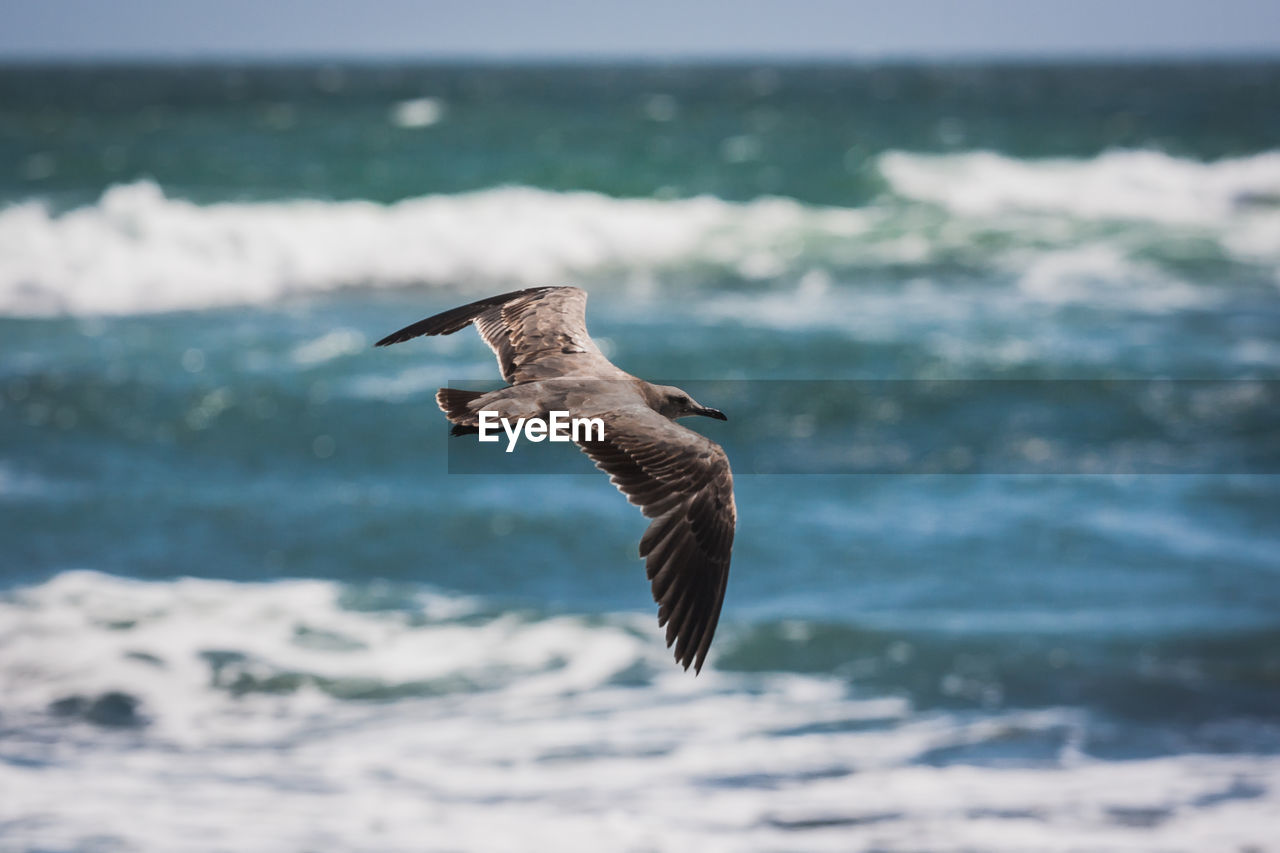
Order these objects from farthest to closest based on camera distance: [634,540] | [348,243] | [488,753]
Result: [348,243] < [634,540] < [488,753]

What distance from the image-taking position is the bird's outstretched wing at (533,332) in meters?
5.01

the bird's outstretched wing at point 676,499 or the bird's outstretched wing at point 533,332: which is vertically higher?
the bird's outstretched wing at point 533,332

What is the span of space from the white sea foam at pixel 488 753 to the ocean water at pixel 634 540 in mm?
26

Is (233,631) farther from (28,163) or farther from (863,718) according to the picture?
(28,163)

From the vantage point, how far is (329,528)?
411 inches

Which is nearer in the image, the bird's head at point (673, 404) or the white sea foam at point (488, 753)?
the bird's head at point (673, 404)

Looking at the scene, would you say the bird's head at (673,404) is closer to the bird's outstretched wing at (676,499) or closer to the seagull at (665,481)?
the seagull at (665,481)

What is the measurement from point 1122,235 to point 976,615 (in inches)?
512

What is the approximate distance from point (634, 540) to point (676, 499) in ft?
19.2

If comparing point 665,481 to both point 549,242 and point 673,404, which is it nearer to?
point 673,404

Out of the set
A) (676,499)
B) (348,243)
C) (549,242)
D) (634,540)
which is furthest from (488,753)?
(549,242)

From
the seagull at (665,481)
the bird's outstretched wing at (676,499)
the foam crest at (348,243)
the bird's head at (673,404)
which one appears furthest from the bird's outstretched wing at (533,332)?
the foam crest at (348,243)

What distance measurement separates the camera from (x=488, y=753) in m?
7.59

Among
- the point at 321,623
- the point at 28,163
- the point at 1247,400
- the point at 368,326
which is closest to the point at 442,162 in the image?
the point at 28,163
